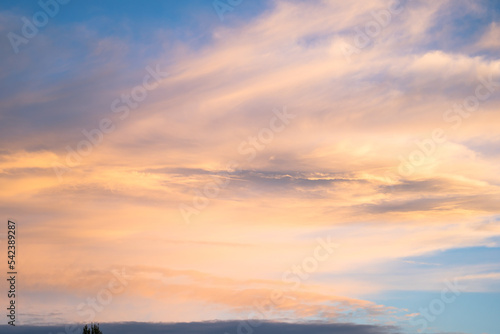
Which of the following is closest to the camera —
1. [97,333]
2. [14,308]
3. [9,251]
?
[9,251]

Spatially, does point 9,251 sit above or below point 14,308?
above

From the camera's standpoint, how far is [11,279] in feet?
283

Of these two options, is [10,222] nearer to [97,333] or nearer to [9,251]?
[9,251]

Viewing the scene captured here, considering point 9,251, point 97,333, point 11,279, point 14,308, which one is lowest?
point 97,333

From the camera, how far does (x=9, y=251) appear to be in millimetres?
82188

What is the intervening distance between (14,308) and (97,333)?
53472 millimetres

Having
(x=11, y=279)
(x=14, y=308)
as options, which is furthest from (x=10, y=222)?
(x=14, y=308)

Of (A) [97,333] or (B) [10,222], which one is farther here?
(A) [97,333]

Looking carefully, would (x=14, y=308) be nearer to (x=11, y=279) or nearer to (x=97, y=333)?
(x=11, y=279)

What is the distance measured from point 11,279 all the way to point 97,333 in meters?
60.4

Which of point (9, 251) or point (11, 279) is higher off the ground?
point (9, 251)

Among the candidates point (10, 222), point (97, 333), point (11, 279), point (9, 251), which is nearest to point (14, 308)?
point (11, 279)

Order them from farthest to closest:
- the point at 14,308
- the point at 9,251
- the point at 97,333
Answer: the point at 97,333 → the point at 14,308 → the point at 9,251

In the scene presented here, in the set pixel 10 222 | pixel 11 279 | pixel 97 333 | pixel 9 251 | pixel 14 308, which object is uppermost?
pixel 10 222
